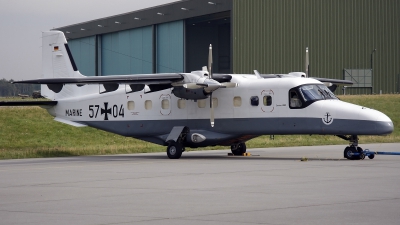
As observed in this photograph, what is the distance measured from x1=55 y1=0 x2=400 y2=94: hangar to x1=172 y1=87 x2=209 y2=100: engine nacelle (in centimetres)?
3203

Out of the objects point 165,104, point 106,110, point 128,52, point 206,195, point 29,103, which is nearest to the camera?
point 206,195

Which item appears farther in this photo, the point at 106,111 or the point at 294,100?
the point at 106,111

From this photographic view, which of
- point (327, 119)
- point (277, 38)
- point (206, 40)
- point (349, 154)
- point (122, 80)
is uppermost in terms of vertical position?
point (206, 40)

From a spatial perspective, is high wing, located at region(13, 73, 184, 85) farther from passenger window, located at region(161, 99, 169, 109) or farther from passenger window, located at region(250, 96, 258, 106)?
passenger window, located at region(250, 96, 258, 106)

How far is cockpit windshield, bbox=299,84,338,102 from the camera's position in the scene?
76.7 feet

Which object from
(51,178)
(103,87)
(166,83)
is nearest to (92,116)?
(103,87)

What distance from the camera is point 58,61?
97.8 feet

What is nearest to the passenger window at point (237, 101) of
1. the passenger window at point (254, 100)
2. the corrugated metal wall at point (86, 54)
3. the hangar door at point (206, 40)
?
the passenger window at point (254, 100)

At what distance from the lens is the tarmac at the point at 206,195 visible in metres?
9.98

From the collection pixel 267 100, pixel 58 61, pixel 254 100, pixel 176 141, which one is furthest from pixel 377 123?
pixel 58 61

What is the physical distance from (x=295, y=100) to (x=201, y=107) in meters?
4.06

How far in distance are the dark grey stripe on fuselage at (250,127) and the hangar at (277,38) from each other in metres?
30.9

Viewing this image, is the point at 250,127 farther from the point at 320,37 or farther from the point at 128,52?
the point at 128,52

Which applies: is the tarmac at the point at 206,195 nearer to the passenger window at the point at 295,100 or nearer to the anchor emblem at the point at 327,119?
the anchor emblem at the point at 327,119
